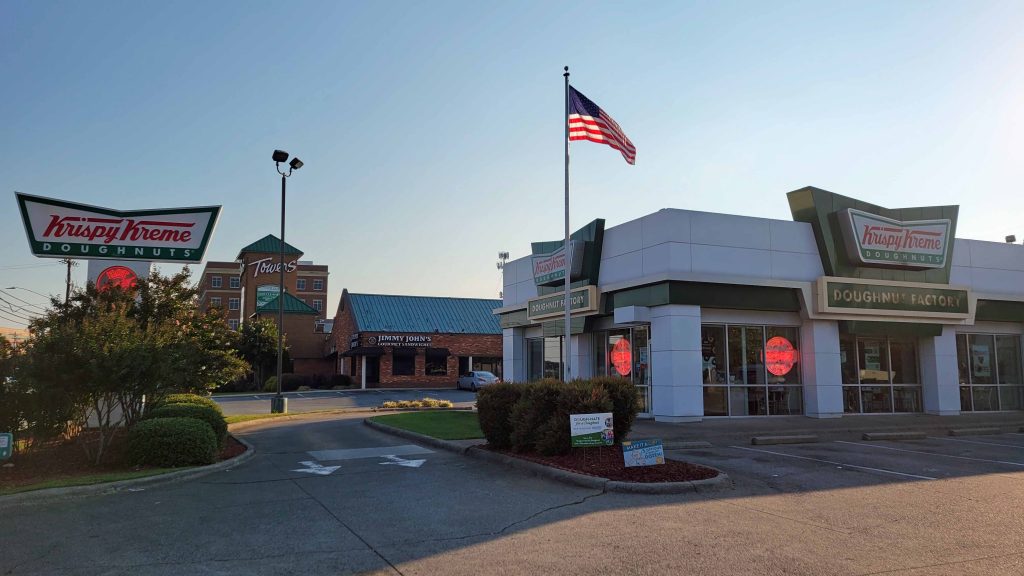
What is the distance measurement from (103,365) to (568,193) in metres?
11.3

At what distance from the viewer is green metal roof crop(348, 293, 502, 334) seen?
180 ft

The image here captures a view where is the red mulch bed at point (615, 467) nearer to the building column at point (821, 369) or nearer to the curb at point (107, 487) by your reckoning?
the curb at point (107, 487)

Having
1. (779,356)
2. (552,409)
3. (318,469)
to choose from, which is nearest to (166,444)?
(318,469)

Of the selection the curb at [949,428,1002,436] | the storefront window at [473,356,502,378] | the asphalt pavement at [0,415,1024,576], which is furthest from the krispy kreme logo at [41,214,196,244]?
the storefront window at [473,356,502,378]

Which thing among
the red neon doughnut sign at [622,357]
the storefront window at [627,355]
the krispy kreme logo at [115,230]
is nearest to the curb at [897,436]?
the storefront window at [627,355]

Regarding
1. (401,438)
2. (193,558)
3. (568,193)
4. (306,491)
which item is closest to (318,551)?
(193,558)

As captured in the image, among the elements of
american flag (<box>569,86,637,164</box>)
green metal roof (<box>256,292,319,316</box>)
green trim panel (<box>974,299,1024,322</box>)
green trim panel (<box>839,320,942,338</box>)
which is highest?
american flag (<box>569,86,637,164</box>)

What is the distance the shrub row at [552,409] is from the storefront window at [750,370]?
7.85 metres

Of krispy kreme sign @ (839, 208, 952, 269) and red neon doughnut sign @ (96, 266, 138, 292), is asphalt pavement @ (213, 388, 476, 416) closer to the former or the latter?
red neon doughnut sign @ (96, 266, 138, 292)

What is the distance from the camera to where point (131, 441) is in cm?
1230

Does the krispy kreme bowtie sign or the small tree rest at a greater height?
the krispy kreme bowtie sign

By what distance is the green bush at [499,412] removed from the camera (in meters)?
14.1

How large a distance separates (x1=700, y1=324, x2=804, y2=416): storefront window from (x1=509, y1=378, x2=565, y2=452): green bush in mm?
8292

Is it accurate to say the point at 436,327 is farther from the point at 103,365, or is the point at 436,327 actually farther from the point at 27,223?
the point at 103,365
